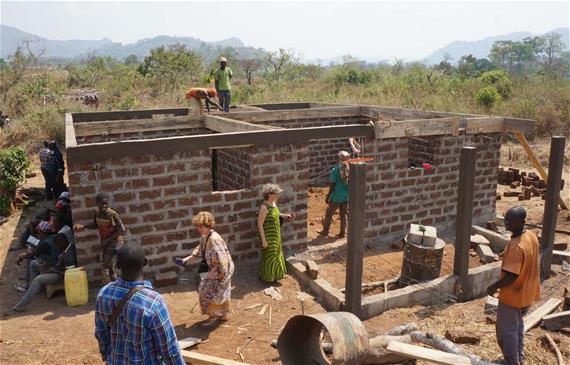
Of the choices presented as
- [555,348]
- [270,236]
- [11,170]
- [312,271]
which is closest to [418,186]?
[312,271]

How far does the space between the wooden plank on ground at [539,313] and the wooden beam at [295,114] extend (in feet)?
20.9

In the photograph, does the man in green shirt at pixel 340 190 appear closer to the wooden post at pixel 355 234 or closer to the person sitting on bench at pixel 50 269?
the wooden post at pixel 355 234

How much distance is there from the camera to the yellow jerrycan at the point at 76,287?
6.09 m

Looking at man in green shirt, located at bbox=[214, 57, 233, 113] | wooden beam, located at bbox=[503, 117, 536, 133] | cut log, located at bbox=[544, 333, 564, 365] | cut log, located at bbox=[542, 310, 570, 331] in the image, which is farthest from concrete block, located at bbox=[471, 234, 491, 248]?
man in green shirt, located at bbox=[214, 57, 233, 113]

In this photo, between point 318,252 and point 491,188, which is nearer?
point 318,252

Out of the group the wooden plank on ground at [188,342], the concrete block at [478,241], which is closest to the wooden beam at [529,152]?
the concrete block at [478,241]

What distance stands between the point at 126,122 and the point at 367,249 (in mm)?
5051

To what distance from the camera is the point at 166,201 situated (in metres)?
6.70

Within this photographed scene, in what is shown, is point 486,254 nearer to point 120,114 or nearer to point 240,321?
point 240,321

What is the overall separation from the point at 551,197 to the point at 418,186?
213cm

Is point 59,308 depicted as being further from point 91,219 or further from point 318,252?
point 318,252

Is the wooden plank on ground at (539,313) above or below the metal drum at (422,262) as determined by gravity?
below

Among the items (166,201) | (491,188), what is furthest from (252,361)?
(491,188)

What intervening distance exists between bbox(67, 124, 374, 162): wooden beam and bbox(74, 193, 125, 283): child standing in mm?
570
